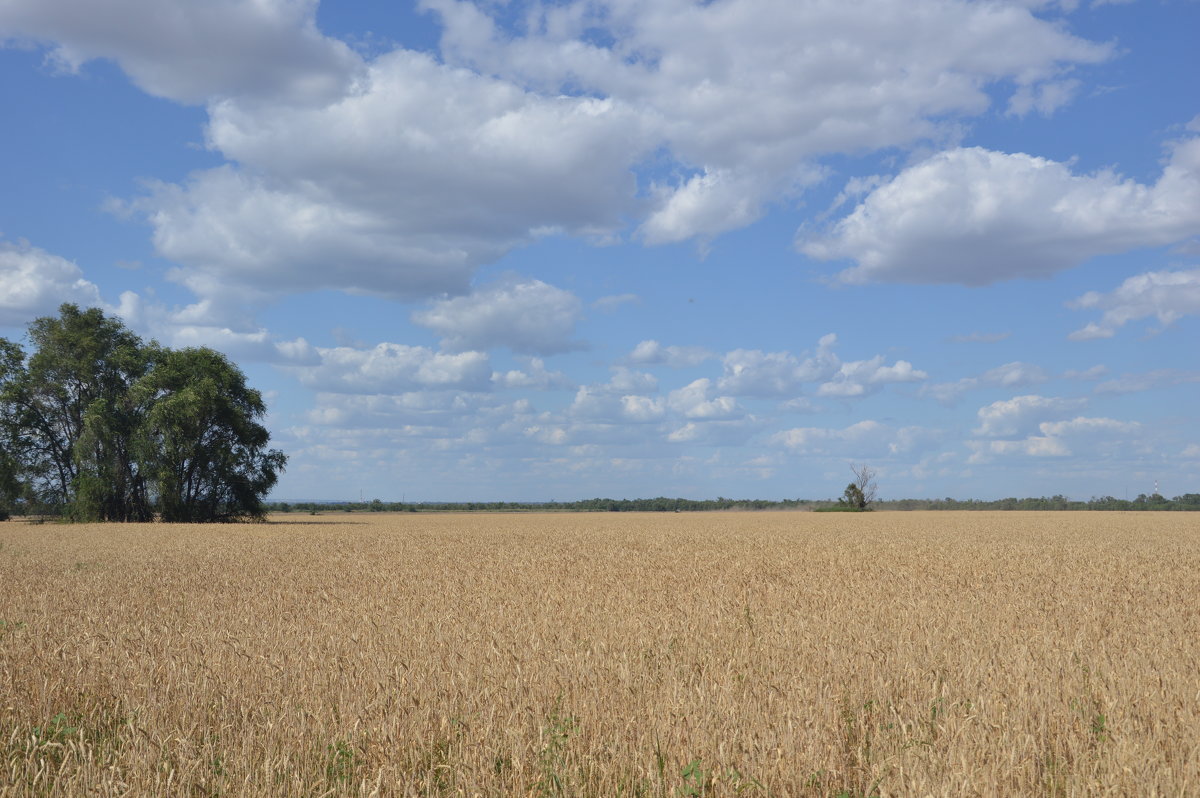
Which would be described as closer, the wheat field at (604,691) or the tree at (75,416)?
A: the wheat field at (604,691)

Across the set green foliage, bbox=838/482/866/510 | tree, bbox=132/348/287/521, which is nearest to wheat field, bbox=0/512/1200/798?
tree, bbox=132/348/287/521

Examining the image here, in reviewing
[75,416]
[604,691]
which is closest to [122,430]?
[75,416]

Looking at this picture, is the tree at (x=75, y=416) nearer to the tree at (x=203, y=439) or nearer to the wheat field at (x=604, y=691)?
the tree at (x=203, y=439)

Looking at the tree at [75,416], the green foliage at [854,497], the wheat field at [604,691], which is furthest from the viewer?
the green foliage at [854,497]

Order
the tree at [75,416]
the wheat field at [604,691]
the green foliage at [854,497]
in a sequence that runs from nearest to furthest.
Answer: the wheat field at [604,691] → the tree at [75,416] → the green foliage at [854,497]

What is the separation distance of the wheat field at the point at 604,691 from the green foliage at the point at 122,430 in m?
40.4

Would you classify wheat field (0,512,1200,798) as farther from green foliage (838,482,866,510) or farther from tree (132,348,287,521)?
green foliage (838,482,866,510)

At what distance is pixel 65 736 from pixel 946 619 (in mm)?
9774

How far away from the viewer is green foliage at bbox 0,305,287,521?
4962 cm

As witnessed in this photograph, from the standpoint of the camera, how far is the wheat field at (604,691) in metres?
5.11

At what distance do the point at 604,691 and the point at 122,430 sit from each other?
5416cm

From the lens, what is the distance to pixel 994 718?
602 cm

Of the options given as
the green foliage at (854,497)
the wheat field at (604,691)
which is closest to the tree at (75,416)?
the wheat field at (604,691)

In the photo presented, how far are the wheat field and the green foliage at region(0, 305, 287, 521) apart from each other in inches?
1590
